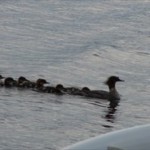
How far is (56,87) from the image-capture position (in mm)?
14133

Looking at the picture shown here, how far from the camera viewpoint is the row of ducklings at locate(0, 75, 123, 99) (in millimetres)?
13867

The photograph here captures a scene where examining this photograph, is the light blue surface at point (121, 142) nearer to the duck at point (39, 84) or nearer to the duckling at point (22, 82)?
the duck at point (39, 84)

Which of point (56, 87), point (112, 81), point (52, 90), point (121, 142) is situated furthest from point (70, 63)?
point (121, 142)

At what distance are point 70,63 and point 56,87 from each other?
9.51 ft

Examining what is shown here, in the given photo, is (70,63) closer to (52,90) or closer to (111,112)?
(52,90)

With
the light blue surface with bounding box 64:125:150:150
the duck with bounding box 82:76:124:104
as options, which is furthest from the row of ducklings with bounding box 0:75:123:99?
the light blue surface with bounding box 64:125:150:150

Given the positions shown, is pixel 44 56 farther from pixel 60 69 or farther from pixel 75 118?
pixel 75 118

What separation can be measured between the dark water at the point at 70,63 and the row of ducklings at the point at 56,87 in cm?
14

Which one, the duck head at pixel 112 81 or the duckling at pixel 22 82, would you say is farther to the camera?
the duck head at pixel 112 81

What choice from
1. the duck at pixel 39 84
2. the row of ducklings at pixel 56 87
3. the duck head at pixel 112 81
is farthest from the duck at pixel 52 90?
the duck head at pixel 112 81

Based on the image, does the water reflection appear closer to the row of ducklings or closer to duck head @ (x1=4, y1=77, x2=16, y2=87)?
the row of ducklings

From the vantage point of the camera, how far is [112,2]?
91.4 ft

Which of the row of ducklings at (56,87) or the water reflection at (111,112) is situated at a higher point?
the row of ducklings at (56,87)

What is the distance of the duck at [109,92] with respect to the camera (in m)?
13.9
